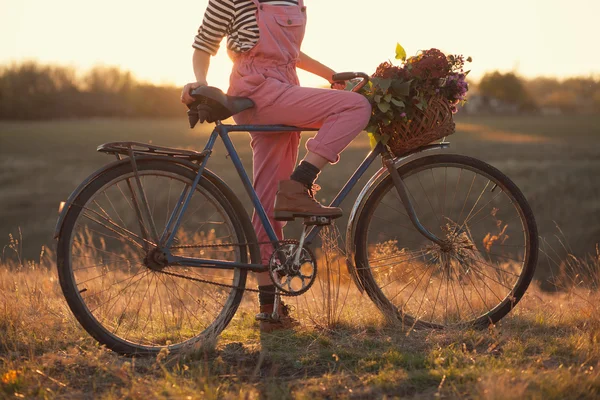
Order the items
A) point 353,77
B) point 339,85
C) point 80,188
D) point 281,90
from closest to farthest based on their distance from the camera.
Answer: point 80,188 → point 281,90 → point 353,77 → point 339,85

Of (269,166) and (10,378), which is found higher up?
(269,166)

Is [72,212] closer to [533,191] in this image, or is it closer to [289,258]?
[289,258]

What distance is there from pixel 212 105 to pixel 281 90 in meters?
0.34

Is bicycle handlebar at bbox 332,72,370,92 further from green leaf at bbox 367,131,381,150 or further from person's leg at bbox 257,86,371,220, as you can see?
green leaf at bbox 367,131,381,150

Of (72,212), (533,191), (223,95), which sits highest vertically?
(223,95)

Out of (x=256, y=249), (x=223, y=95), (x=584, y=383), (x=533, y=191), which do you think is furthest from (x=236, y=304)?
(x=533, y=191)

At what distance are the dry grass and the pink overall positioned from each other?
0.62 m

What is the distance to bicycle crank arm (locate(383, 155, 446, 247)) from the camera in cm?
375

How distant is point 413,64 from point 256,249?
120 cm

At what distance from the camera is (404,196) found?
12.3 ft

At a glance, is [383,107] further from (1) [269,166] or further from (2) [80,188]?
(2) [80,188]

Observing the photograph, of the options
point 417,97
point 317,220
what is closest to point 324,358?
point 317,220

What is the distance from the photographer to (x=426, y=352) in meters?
3.33

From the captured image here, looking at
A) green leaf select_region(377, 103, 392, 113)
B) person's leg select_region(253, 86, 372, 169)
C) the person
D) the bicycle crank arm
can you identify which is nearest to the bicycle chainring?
the person
